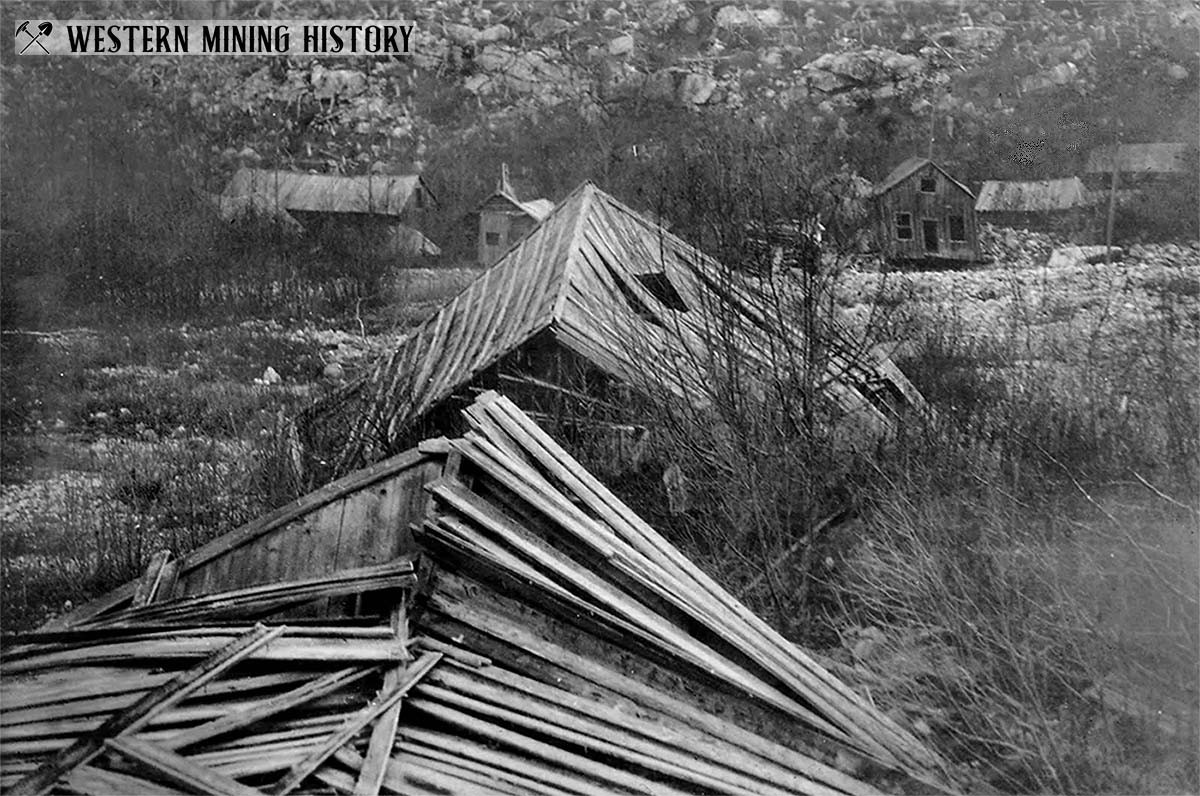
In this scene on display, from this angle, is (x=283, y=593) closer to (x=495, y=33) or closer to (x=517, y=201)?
(x=495, y=33)

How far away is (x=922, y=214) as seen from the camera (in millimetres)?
7578

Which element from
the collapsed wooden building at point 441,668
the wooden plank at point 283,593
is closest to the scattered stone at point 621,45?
the collapsed wooden building at point 441,668

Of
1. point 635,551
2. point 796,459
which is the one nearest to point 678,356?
point 796,459

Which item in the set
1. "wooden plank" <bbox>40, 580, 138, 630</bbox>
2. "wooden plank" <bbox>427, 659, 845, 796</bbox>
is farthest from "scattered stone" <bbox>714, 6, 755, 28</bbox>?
"wooden plank" <bbox>40, 580, 138, 630</bbox>

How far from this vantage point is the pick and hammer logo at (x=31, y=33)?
17.5ft

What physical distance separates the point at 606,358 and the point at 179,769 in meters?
3.58

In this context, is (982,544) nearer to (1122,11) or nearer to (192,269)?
(1122,11)

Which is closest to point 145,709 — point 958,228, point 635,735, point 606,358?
point 635,735

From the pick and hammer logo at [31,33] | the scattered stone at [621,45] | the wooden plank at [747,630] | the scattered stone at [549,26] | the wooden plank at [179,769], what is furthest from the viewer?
the scattered stone at [621,45]

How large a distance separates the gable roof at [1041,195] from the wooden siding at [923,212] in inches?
12.1

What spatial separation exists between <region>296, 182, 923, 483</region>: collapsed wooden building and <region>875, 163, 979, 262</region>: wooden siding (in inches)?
51.9

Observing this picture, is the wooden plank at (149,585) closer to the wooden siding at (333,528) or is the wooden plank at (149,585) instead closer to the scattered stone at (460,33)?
Result: the wooden siding at (333,528)

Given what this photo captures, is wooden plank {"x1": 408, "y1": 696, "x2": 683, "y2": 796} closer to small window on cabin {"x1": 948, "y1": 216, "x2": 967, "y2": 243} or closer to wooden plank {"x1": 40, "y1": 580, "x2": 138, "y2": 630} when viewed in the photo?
wooden plank {"x1": 40, "y1": 580, "x2": 138, "y2": 630}

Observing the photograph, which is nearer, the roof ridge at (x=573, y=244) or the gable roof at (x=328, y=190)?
the roof ridge at (x=573, y=244)
